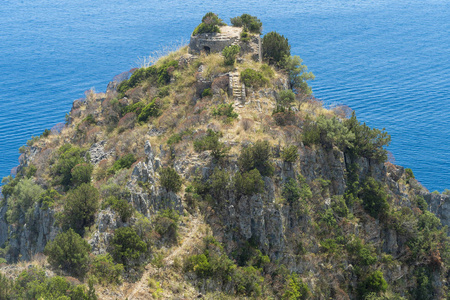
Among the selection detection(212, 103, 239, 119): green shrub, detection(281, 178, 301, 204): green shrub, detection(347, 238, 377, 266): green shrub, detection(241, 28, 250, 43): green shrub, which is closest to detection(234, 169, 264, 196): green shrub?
detection(281, 178, 301, 204): green shrub

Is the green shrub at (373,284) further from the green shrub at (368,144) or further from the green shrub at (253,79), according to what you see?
the green shrub at (253,79)

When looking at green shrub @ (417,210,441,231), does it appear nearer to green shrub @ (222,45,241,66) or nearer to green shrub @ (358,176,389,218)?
green shrub @ (358,176,389,218)

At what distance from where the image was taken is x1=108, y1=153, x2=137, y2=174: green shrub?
4869 cm

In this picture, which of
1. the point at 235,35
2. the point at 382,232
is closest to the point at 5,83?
the point at 235,35

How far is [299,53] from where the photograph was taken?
130 meters

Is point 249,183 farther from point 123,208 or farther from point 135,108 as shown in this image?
point 135,108

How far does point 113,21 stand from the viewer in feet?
546

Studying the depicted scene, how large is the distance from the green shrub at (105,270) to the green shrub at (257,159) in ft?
50.3

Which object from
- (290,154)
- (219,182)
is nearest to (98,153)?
(219,182)

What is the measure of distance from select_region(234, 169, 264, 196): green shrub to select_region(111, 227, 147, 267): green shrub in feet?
34.1

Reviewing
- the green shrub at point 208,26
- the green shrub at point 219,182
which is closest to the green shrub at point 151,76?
the green shrub at point 208,26

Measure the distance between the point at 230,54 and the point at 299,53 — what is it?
76828 millimetres

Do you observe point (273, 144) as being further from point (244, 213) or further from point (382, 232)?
point (382, 232)

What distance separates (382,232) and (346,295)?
403 inches
